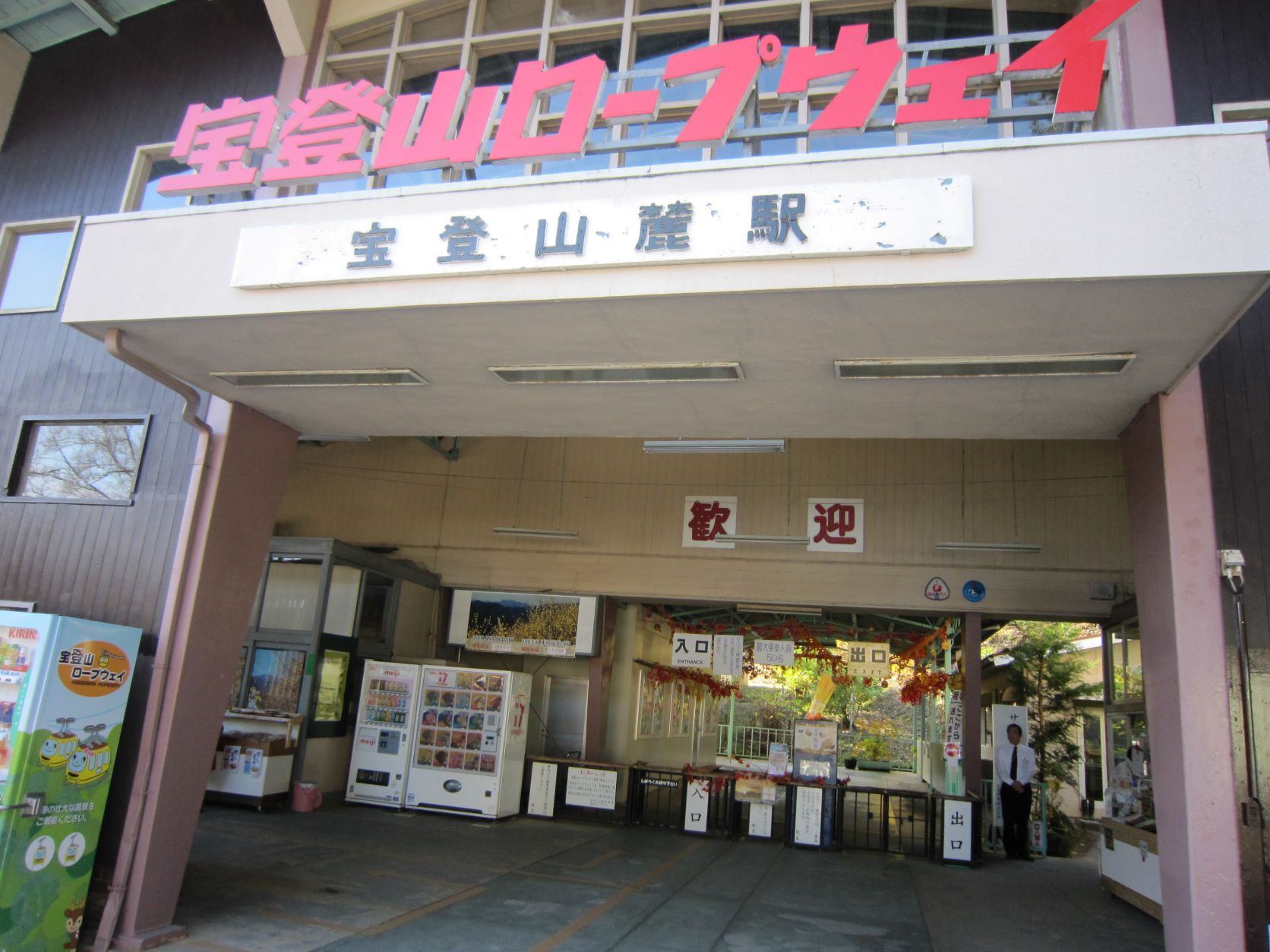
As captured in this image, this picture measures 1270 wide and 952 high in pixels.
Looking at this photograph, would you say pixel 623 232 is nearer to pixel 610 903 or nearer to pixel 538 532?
pixel 610 903

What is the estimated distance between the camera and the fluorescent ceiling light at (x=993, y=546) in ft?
38.4

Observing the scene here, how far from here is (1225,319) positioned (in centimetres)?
Answer: 473

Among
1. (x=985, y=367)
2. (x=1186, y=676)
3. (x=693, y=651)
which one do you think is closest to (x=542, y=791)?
(x=693, y=651)

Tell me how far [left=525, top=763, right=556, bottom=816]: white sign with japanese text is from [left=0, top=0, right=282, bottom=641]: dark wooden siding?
23.4 ft

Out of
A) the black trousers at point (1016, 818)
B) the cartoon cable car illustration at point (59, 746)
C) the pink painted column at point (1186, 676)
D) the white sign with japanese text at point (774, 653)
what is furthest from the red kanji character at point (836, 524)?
the cartoon cable car illustration at point (59, 746)

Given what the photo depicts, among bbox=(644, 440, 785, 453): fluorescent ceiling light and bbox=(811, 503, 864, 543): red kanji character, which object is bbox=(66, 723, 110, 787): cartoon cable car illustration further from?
bbox=(811, 503, 864, 543): red kanji character

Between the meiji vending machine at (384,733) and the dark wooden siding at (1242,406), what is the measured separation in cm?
1010

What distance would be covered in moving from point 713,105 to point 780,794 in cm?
1422

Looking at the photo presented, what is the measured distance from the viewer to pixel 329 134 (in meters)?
6.46

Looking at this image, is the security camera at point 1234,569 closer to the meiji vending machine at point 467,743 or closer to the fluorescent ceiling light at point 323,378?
the fluorescent ceiling light at point 323,378

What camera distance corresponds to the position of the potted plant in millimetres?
30188

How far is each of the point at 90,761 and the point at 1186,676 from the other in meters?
7.37

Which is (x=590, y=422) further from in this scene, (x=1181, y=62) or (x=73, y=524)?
(x=1181, y=62)

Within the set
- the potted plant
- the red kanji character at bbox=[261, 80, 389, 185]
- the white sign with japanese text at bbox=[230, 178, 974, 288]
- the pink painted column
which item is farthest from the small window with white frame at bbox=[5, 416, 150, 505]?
the potted plant
